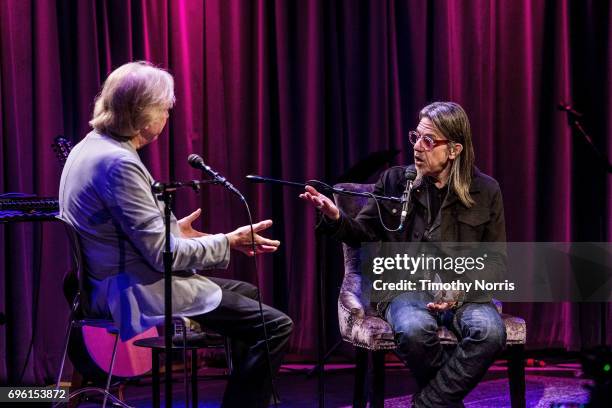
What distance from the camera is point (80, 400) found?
172 inches

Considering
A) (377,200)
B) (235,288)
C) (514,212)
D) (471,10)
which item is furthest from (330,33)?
(235,288)

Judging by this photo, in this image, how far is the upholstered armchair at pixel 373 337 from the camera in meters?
3.61

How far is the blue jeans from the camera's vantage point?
136 inches

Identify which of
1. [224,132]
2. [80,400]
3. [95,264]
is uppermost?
[224,132]

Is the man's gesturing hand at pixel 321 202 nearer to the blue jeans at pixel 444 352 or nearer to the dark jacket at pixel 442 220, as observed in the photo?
the dark jacket at pixel 442 220

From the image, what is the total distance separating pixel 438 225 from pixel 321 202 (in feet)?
2.08

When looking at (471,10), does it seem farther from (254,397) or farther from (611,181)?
(254,397)

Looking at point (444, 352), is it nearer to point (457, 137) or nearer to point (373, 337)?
point (373, 337)

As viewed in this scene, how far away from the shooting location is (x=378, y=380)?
11.9ft

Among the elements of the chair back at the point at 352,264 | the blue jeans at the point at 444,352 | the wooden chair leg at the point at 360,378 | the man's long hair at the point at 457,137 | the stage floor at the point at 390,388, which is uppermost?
the man's long hair at the point at 457,137

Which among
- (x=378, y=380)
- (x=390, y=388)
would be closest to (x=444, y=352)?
(x=378, y=380)

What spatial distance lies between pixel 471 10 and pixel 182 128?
2124mm

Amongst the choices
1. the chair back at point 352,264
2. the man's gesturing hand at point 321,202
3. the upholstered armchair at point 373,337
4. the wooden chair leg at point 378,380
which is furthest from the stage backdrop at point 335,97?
the wooden chair leg at point 378,380

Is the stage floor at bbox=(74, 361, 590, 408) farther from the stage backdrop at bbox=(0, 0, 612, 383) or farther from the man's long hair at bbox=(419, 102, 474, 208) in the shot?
the man's long hair at bbox=(419, 102, 474, 208)
